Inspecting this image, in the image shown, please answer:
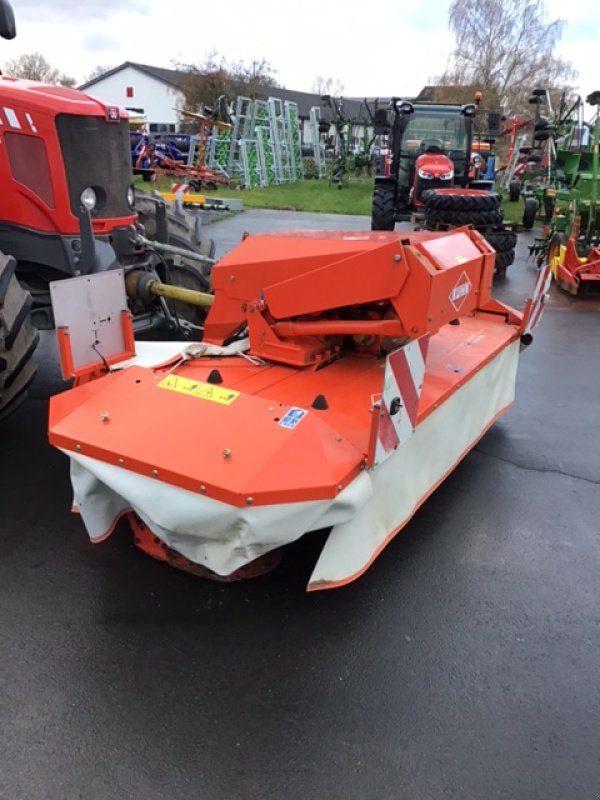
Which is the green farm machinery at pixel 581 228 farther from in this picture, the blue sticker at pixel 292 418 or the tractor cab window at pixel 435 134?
the blue sticker at pixel 292 418

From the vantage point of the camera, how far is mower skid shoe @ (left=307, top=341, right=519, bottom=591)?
2352mm

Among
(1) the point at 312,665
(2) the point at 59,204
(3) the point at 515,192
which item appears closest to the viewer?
(1) the point at 312,665

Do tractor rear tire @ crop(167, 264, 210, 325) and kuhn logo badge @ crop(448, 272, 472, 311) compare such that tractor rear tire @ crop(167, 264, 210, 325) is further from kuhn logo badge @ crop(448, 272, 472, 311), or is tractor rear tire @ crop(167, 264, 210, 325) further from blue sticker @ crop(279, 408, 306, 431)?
blue sticker @ crop(279, 408, 306, 431)

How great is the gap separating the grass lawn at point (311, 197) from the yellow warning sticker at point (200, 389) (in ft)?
43.5

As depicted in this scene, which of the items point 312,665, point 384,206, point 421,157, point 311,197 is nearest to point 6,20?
point 312,665

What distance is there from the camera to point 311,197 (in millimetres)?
18812

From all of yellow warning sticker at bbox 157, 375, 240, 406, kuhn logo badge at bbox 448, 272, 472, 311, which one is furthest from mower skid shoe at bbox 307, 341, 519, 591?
yellow warning sticker at bbox 157, 375, 240, 406

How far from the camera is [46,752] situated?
1.93 metres

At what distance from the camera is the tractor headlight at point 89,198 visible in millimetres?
3848

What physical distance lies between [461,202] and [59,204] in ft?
18.6

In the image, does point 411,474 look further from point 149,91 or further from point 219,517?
point 149,91

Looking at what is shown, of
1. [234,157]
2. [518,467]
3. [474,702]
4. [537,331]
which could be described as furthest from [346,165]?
[474,702]

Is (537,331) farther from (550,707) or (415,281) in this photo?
(550,707)

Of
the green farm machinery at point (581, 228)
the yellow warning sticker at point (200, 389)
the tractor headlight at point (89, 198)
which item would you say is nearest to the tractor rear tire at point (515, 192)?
the green farm machinery at point (581, 228)
